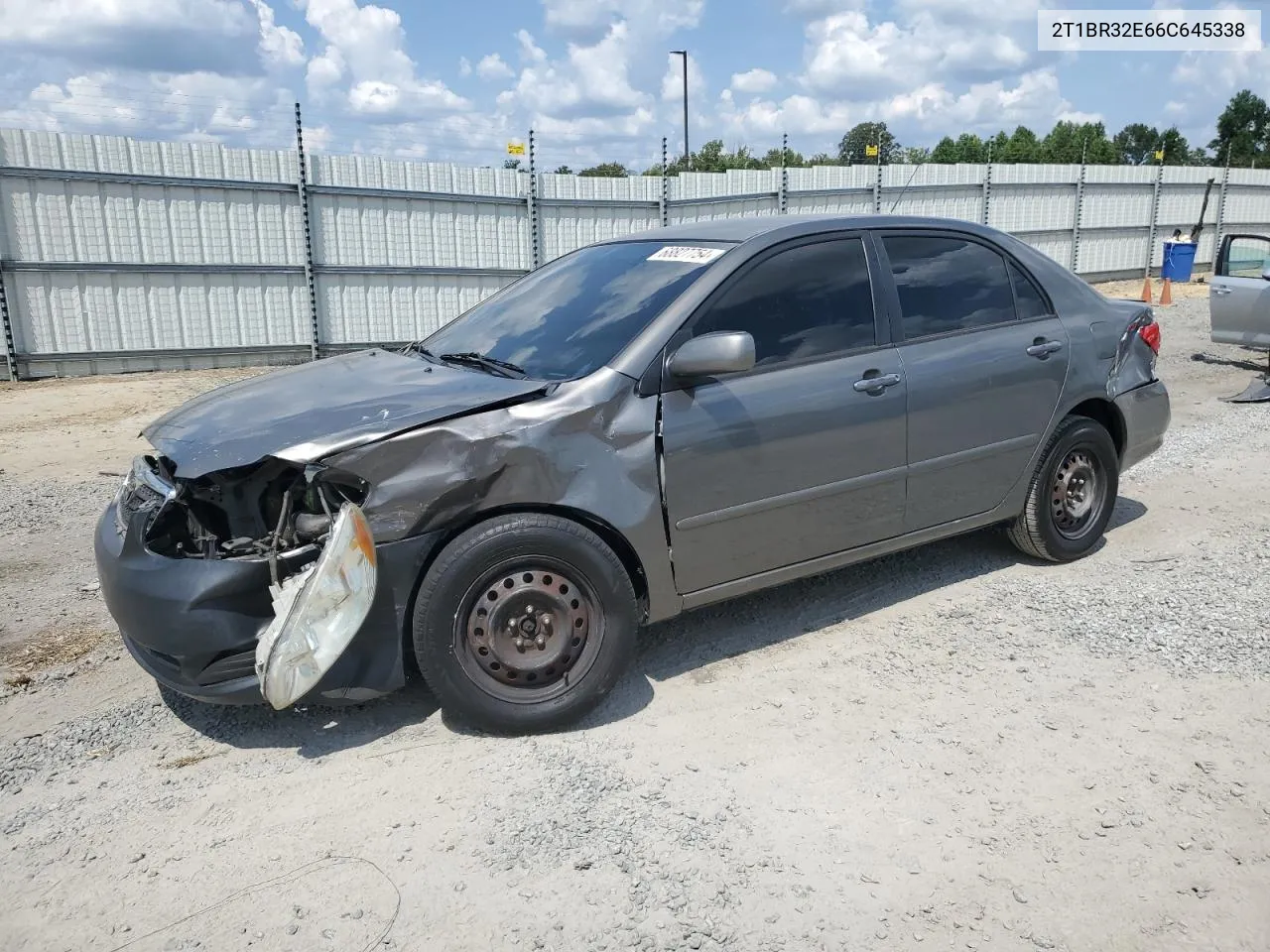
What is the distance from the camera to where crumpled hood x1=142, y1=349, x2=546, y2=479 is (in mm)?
3215

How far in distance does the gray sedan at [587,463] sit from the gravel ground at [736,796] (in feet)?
1.14

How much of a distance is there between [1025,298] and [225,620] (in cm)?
391

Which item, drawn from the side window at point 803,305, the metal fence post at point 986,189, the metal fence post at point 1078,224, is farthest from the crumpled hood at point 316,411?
the metal fence post at point 1078,224

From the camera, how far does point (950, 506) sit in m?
4.53

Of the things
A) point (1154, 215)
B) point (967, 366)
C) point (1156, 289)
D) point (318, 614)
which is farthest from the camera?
point (1154, 215)

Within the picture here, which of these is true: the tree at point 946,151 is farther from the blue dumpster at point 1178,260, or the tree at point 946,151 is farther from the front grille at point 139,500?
the front grille at point 139,500

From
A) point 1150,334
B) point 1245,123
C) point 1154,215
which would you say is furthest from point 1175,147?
point 1150,334

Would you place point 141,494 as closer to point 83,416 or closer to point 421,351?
point 421,351

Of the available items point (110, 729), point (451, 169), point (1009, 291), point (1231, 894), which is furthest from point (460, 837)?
point (451, 169)

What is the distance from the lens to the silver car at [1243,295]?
10.0 metres

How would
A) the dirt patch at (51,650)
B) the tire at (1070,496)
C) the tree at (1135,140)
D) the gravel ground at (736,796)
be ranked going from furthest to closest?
the tree at (1135,140) → the tire at (1070,496) → the dirt patch at (51,650) → the gravel ground at (736,796)

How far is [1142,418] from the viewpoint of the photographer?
5.21 metres

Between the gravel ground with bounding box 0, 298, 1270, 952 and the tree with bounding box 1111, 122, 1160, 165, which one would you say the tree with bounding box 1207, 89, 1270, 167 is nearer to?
the tree with bounding box 1111, 122, 1160, 165

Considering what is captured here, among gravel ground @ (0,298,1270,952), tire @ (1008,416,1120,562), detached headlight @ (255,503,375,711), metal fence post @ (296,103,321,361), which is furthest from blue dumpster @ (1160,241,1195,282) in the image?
detached headlight @ (255,503,375,711)
